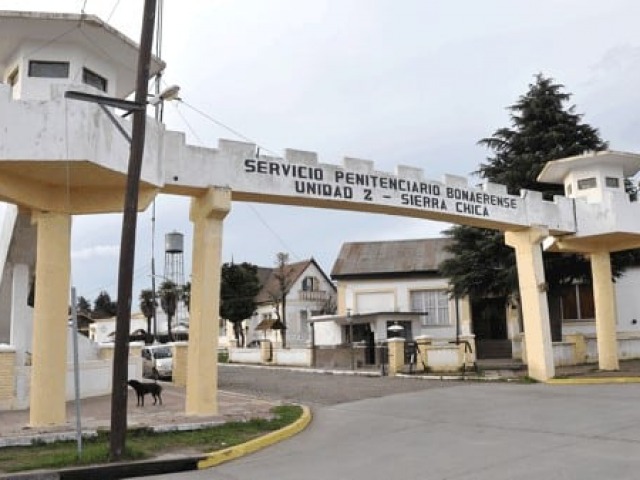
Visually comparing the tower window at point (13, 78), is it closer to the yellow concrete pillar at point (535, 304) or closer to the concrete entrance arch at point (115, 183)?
the concrete entrance arch at point (115, 183)

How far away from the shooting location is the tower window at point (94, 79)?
13.7m

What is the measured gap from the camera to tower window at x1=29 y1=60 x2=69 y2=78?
1349 cm

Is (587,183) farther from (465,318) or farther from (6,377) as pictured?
(465,318)

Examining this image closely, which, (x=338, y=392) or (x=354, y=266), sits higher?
(x=354, y=266)

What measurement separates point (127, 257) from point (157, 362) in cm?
2006

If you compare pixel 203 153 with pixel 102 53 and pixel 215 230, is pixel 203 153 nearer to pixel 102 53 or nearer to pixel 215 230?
pixel 215 230

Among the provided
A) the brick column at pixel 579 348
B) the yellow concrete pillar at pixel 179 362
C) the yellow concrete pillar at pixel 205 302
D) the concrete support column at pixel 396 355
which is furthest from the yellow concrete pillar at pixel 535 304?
the yellow concrete pillar at pixel 179 362

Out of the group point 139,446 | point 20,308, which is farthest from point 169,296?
point 139,446

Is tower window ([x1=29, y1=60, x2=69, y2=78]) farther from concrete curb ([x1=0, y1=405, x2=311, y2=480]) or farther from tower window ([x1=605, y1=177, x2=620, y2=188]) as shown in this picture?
tower window ([x1=605, y1=177, x2=620, y2=188])

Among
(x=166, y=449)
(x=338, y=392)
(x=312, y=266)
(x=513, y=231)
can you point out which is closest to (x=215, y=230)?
(x=166, y=449)

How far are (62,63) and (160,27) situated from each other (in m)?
2.09

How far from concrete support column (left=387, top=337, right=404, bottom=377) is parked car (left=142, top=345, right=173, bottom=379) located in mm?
8865

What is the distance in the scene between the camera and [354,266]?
144 ft

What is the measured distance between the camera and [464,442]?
10789 millimetres
